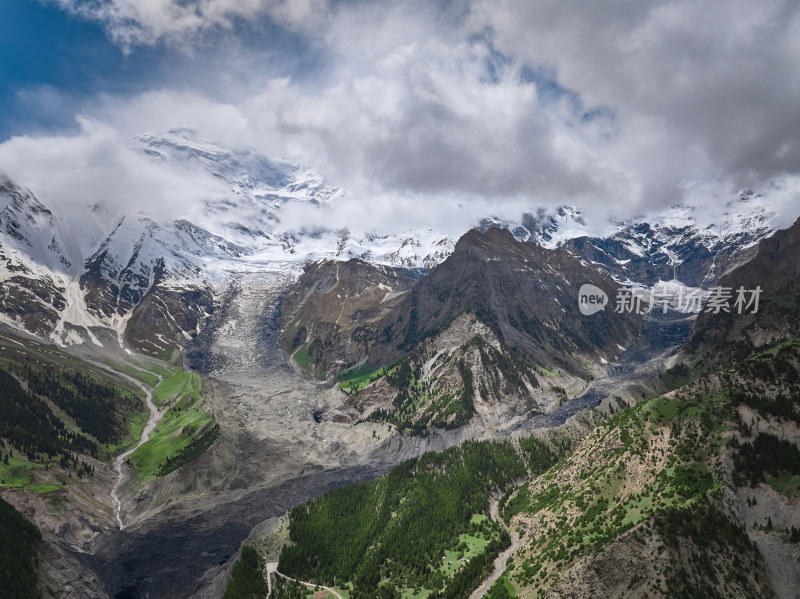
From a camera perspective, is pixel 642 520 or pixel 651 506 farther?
pixel 651 506

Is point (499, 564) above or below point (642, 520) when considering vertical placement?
below

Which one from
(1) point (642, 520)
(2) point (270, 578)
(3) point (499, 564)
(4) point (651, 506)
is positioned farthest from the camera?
(2) point (270, 578)

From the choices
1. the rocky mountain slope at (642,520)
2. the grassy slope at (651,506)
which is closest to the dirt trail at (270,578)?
the rocky mountain slope at (642,520)

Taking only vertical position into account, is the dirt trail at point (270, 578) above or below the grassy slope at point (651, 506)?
below

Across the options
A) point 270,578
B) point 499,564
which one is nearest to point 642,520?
point 499,564

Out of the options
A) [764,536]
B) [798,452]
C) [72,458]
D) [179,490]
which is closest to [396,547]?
[764,536]

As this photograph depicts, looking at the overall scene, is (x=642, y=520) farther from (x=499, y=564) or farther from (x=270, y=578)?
(x=270, y=578)

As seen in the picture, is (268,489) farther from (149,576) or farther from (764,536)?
(764,536)

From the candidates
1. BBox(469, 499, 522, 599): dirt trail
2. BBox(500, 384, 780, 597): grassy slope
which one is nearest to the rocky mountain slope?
BBox(500, 384, 780, 597): grassy slope

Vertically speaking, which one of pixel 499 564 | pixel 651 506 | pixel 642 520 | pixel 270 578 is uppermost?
pixel 651 506

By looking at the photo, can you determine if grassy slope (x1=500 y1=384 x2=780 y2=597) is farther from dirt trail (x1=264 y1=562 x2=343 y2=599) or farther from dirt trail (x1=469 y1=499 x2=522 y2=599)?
dirt trail (x1=264 y1=562 x2=343 y2=599)

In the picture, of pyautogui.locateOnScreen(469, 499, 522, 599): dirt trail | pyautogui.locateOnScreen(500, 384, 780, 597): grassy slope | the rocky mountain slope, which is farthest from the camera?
pyautogui.locateOnScreen(469, 499, 522, 599): dirt trail

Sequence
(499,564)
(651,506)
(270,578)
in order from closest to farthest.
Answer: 1. (651,506)
2. (499,564)
3. (270,578)

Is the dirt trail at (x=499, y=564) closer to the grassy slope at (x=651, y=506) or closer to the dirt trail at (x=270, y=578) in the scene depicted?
the grassy slope at (x=651, y=506)
